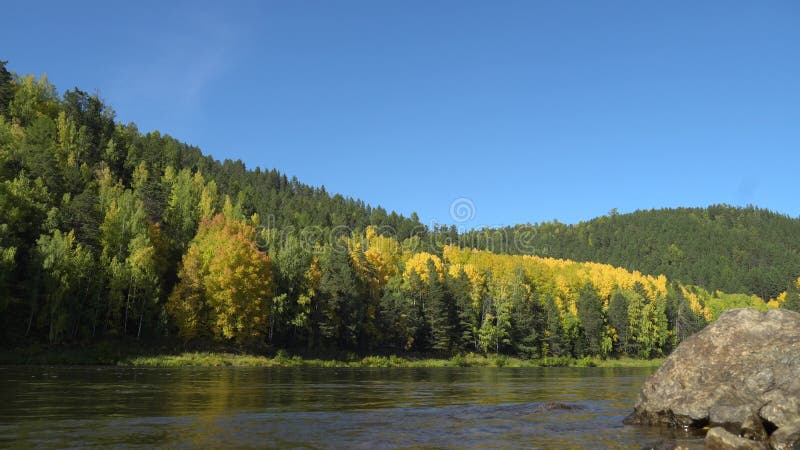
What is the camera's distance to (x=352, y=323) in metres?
99.8

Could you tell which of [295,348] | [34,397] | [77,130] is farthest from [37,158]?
[34,397]

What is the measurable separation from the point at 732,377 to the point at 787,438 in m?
3.59

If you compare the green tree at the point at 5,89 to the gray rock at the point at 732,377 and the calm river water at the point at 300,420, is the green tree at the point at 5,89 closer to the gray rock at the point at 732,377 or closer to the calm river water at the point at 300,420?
the calm river water at the point at 300,420

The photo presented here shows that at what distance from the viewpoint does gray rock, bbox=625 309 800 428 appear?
18.8 meters

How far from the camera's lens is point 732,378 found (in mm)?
20359

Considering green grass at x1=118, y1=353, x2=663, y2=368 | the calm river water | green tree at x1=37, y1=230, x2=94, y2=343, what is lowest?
green grass at x1=118, y1=353, x2=663, y2=368

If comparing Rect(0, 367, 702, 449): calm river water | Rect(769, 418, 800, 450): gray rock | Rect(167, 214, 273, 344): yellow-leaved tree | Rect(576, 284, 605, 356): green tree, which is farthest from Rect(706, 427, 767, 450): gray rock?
Rect(576, 284, 605, 356): green tree

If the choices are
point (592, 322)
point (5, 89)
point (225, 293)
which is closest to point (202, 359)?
point (225, 293)

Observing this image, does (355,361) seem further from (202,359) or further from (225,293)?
(202,359)

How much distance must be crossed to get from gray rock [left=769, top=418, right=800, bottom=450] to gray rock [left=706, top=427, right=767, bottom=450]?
1.15 m

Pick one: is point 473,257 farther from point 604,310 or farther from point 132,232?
point 132,232

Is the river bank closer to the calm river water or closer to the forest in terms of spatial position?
the forest

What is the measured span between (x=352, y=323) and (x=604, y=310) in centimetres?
8222

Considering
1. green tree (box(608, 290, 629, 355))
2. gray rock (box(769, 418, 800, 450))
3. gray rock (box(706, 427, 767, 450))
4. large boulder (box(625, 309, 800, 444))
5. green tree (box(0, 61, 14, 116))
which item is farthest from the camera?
green tree (box(608, 290, 629, 355))
